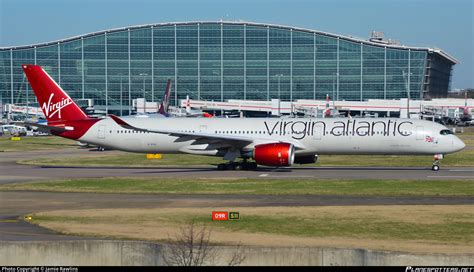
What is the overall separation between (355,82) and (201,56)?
117 ft

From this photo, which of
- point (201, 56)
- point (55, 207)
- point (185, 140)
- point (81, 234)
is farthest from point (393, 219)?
point (201, 56)

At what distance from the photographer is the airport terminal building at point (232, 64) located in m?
174

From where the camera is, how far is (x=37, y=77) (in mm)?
55469

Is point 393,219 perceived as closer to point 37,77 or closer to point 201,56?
point 37,77

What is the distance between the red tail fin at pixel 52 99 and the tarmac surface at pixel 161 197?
3856mm

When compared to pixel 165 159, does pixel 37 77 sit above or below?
above

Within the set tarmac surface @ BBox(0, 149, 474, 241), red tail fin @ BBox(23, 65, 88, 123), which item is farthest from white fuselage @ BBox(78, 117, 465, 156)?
red tail fin @ BBox(23, 65, 88, 123)

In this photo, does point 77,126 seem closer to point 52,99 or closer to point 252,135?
point 52,99

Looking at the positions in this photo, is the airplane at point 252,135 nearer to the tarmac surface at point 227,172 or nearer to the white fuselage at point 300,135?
the white fuselage at point 300,135

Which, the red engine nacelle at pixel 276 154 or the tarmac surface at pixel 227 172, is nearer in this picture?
the tarmac surface at pixel 227 172

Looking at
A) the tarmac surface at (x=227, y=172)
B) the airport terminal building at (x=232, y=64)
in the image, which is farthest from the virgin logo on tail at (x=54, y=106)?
the airport terminal building at (x=232, y=64)

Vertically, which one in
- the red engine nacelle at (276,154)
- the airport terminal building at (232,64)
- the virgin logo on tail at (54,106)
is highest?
the airport terminal building at (232,64)

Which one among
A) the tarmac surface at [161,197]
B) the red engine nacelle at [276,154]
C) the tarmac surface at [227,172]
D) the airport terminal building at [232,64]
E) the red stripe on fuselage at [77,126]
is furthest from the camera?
the airport terminal building at [232,64]

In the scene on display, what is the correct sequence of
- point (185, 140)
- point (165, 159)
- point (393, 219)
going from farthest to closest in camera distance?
point (165, 159), point (185, 140), point (393, 219)
